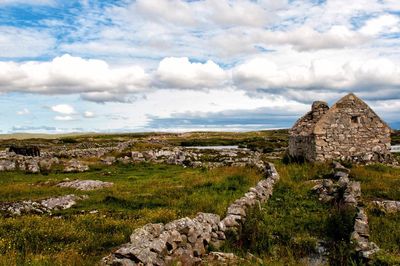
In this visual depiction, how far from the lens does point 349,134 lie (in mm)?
31641

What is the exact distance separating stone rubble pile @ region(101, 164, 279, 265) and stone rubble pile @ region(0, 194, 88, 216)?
8.96 metres

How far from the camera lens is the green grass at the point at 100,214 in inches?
431

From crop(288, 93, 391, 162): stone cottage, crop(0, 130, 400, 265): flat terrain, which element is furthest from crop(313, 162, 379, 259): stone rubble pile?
crop(288, 93, 391, 162): stone cottage

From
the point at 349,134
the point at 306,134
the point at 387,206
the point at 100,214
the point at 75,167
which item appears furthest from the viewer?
the point at 75,167

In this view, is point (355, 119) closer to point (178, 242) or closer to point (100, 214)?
point (100, 214)

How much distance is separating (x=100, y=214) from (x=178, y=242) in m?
7.14

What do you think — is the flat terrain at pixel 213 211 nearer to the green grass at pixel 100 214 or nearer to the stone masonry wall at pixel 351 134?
the green grass at pixel 100 214

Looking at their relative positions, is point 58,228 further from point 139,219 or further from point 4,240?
point 139,219

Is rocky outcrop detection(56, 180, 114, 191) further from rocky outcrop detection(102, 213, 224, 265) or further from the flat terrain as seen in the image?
rocky outcrop detection(102, 213, 224, 265)

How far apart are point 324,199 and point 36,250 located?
12368mm

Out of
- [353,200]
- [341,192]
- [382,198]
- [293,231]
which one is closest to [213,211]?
[293,231]

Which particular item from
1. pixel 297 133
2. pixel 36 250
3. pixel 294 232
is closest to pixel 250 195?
pixel 294 232

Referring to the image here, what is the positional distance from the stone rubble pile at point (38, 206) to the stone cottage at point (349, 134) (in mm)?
18894

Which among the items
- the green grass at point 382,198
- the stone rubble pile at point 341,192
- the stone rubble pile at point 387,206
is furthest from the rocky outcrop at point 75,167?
the stone rubble pile at point 387,206
